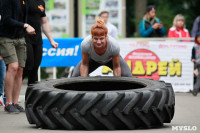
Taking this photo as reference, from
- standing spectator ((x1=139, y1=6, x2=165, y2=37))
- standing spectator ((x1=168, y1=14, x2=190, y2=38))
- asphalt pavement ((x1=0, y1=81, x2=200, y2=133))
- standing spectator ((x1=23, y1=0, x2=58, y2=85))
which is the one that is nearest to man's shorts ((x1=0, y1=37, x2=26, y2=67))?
standing spectator ((x1=23, y1=0, x2=58, y2=85))

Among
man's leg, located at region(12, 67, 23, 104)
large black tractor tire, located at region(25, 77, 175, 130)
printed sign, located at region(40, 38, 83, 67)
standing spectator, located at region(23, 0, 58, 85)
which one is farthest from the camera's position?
printed sign, located at region(40, 38, 83, 67)

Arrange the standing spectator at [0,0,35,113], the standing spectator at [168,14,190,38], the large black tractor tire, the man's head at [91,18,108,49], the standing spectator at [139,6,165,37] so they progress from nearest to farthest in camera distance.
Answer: the large black tractor tire < the man's head at [91,18,108,49] < the standing spectator at [0,0,35,113] < the standing spectator at [139,6,165,37] < the standing spectator at [168,14,190,38]

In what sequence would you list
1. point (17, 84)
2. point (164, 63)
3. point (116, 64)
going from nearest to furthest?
point (116, 64) < point (17, 84) < point (164, 63)

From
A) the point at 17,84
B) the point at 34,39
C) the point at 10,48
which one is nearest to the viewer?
the point at 10,48

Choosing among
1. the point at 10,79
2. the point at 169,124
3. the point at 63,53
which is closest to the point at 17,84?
the point at 10,79

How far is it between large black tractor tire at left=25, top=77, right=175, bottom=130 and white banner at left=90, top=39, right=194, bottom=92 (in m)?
6.33

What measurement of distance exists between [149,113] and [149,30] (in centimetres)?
745

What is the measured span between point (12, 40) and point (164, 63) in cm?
544

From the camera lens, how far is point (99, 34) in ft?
21.9

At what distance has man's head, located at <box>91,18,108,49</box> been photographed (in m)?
6.61
